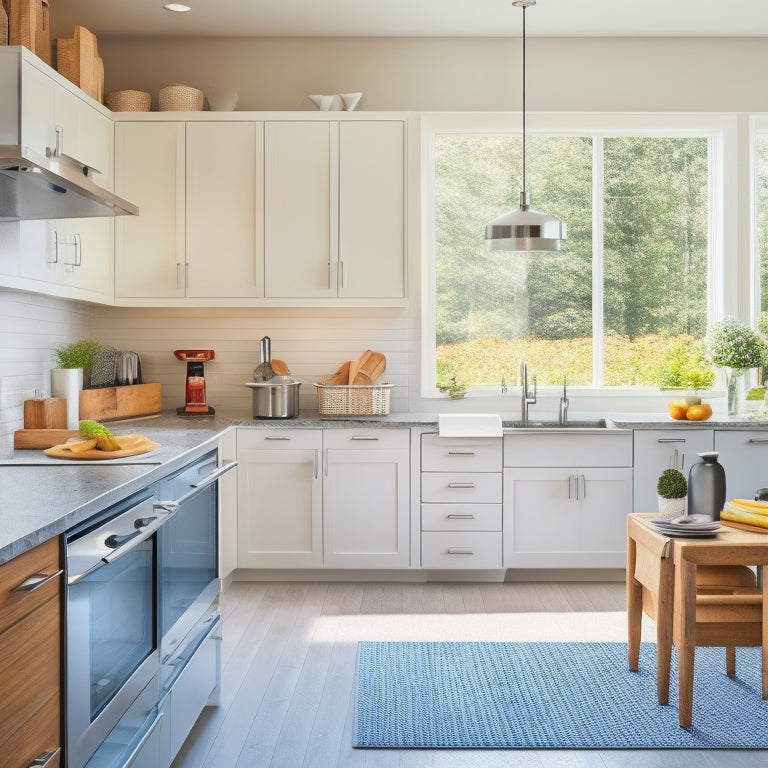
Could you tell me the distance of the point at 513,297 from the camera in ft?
17.1

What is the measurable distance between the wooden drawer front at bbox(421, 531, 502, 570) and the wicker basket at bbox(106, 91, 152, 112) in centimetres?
276

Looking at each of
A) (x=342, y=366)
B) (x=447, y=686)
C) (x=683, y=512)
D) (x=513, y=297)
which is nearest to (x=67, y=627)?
(x=447, y=686)

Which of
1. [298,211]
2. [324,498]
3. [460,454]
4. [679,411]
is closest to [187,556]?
[324,498]

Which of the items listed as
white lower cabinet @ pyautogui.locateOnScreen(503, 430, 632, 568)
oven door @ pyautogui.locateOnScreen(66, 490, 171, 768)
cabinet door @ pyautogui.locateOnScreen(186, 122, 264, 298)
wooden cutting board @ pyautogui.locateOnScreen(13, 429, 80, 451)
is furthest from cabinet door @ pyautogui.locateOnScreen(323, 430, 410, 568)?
oven door @ pyautogui.locateOnScreen(66, 490, 171, 768)

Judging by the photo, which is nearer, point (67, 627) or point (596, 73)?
point (67, 627)

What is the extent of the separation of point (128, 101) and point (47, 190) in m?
2.32

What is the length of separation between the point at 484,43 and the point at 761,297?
2.19 metres

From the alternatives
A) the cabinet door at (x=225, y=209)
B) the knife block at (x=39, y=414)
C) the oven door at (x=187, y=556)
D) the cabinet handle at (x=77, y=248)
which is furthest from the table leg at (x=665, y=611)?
the cabinet handle at (x=77, y=248)

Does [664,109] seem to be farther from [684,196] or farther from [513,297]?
[513,297]

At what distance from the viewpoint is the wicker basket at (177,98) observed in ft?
15.8

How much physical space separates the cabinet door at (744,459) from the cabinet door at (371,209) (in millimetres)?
1868

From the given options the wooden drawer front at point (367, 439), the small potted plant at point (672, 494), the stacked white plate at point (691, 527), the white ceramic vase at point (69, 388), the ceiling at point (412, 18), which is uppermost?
the ceiling at point (412, 18)

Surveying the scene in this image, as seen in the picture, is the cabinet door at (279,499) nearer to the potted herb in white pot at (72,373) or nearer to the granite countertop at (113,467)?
the granite countertop at (113,467)

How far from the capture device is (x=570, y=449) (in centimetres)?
454
